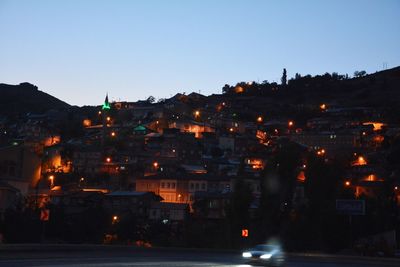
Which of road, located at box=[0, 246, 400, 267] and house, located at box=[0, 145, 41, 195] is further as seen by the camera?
house, located at box=[0, 145, 41, 195]

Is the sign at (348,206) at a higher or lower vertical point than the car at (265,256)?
higher

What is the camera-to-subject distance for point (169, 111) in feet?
528

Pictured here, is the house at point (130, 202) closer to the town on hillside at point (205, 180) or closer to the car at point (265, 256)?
the town on hillside at point (205, 180)

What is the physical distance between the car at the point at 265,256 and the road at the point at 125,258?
645 millimetres

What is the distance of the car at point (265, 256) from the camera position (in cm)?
3003

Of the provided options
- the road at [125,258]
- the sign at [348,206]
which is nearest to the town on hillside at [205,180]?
the sign at [348,206]

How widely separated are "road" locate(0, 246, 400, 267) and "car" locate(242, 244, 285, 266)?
64cm

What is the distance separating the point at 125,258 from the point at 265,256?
6.88 metres

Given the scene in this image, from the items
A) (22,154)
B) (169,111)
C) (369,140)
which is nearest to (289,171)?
(22,154)

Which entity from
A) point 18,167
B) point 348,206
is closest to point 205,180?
point 18,167

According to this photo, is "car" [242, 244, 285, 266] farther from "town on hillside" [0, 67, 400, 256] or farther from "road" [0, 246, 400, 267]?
"town on hillside" [0, 67, 400, 256]

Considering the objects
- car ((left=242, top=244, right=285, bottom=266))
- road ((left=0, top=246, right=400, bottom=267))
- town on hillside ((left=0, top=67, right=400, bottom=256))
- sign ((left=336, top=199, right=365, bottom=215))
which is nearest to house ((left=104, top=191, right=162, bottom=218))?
town on hillside ((left=0, top=67, right=400, bottom=256))

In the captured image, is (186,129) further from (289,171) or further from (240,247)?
(240,247)

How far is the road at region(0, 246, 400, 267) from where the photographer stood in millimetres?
24781
